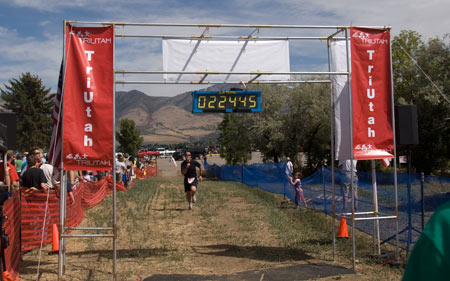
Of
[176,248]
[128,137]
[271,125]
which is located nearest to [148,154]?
[128,137]

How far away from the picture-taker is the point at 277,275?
7.37 meters

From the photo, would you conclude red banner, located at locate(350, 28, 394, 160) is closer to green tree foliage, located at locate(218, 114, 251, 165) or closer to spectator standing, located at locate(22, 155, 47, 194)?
spectator standing, located at locate(22, 155, 47, 194)

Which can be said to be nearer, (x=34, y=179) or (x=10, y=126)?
(x=10, y=126)

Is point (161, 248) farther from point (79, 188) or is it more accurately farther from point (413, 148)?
point (413, 148)

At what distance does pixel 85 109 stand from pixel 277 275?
4017 mm

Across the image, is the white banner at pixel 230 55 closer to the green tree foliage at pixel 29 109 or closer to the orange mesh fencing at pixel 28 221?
the orange mesh fencing at pixel 28 221

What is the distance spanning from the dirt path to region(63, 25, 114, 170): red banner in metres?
1.92

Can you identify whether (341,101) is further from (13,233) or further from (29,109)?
(29,109)

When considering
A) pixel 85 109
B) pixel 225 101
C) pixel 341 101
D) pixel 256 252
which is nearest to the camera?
pixel 85 109

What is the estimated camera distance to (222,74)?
27.3 feet

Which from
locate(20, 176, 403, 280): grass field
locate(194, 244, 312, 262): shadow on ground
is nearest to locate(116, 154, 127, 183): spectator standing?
locate(20, 176, 403, 280): grass field

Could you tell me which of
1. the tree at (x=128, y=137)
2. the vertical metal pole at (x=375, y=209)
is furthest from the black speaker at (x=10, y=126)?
the tree at (x=128, y=137)

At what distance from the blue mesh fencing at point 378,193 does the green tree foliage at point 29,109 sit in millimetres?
52898

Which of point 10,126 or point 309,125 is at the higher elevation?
point 309,125
